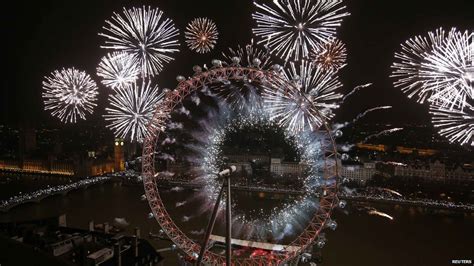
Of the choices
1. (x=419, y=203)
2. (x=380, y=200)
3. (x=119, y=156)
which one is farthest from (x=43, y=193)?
(x=419, y=203)

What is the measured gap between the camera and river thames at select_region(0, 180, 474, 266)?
13523 mm

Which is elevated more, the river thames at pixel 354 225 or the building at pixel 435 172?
the building at pixel 435 172

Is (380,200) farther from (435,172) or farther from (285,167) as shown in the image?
(435,172)

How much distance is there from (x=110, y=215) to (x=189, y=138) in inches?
479

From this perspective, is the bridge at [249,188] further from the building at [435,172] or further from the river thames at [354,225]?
the building at [435,172]

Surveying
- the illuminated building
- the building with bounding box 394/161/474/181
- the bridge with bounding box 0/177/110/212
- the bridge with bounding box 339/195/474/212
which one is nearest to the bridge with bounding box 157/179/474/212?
the bridge with bounding box 339/195/474/212

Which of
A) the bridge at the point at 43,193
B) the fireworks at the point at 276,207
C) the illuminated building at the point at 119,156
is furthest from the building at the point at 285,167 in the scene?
the illuminated building at the point at 119,156

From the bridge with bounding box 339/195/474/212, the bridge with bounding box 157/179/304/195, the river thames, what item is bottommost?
the river thames

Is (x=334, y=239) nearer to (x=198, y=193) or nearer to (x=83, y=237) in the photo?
(x=83, y=237)

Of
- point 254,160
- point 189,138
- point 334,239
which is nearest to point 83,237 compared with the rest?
point 334,239

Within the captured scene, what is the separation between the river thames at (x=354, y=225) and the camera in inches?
532

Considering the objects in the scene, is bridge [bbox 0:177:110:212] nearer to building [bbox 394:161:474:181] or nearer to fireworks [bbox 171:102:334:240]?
fireworks [bbox 171:102:334:240]

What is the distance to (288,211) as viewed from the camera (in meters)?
20.4

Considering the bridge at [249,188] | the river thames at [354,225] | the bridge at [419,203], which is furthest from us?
the bridge at [249,188]
